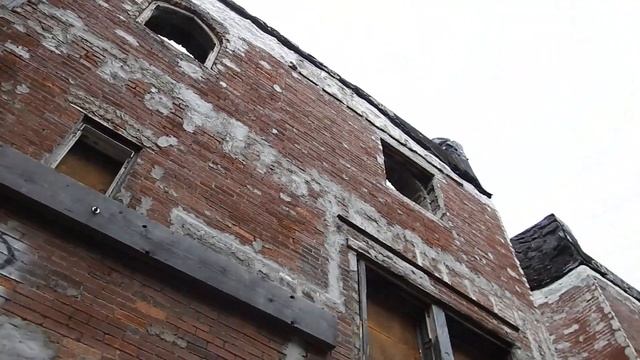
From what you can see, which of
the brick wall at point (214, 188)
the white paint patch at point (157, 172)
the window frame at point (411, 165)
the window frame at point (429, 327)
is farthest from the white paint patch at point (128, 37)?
the window frame at point (411, 165)

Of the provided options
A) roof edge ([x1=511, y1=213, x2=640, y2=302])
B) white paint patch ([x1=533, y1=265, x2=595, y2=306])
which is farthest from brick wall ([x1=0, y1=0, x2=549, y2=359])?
roof edge ([x1=511, y1=213, x2=640, y2=302])

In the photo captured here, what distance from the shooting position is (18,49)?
14.6ft

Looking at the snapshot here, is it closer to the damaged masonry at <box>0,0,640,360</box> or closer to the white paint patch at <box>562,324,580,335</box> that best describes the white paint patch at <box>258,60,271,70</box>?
the damaged masonry at <box>0,0,640,360</box>

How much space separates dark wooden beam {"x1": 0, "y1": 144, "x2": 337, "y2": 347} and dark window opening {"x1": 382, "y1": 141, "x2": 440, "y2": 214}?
4.22 m

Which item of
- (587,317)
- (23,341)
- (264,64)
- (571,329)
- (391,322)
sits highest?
(264,64)

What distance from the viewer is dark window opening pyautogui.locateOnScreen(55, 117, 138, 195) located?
167 inches

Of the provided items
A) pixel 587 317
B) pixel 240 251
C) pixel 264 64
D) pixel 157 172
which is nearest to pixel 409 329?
pixel 240 251

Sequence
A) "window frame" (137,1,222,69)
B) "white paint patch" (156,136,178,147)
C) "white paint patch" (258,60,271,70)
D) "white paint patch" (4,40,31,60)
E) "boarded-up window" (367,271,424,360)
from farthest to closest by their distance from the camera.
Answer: "white paint patch" (258,60,271,70), "window frame" (137,1,222,69), "boarded-up window" (367,271,424,360), "white paint patch" (156,136,178,147), "white paint patch" (4,40,31,60)

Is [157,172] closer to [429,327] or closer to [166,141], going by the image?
[166,141]

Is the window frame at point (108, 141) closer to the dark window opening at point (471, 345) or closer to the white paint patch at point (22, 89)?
the white paint patch at point (22, 89)

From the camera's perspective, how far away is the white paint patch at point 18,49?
4.41 meters

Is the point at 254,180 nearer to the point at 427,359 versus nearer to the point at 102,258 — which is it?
the point at 102,258

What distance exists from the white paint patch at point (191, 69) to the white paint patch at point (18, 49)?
61.9 inches

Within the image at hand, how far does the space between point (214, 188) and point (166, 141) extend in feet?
1.91
